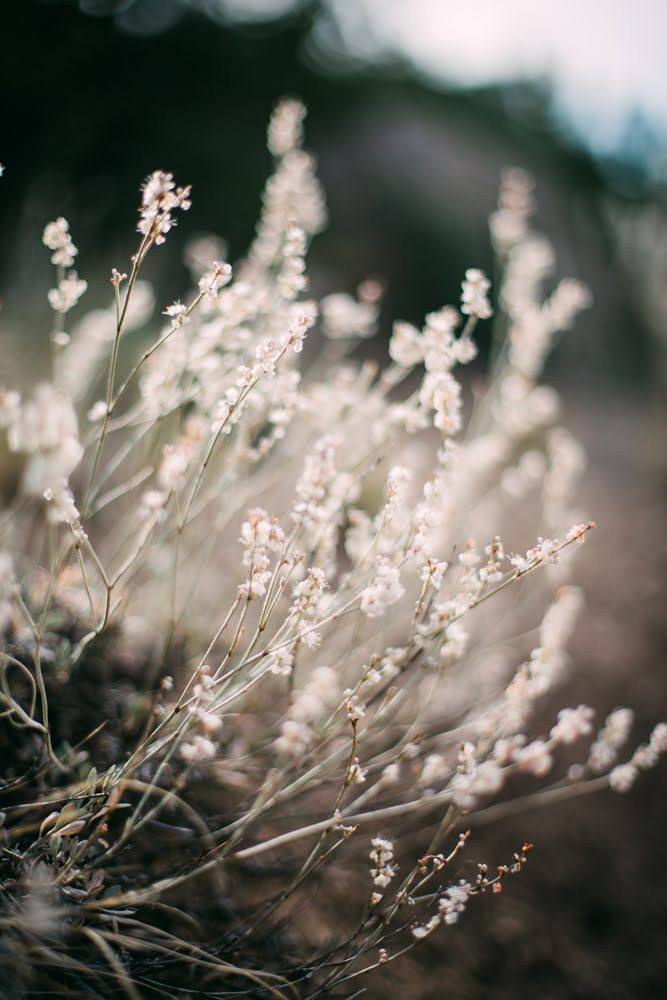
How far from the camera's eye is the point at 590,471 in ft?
18.5

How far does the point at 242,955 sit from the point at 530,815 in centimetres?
148

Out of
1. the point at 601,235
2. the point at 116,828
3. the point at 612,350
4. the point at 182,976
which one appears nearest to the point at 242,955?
the point at 182,976

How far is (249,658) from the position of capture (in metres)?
1.10

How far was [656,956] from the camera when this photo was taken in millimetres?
2076

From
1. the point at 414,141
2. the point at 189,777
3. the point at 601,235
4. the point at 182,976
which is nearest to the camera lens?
the point at 182,976

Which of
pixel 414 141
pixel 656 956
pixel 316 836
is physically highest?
pixel 414 141

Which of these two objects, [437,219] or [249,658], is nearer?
[249,658]

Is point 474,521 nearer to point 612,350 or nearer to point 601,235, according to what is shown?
point 612,350

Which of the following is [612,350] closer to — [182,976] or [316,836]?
[316,836]

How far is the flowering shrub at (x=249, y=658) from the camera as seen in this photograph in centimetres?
104

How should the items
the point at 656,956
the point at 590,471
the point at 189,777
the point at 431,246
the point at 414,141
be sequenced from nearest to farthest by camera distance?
the point at 189,777 → the point at 656,956 → the point at 590,471 → the point at 431,246 → the point at 414,141

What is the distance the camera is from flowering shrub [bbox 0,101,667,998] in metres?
1.04

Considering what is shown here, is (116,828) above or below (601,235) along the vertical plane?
above

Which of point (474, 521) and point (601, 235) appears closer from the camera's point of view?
point (474, 521)
